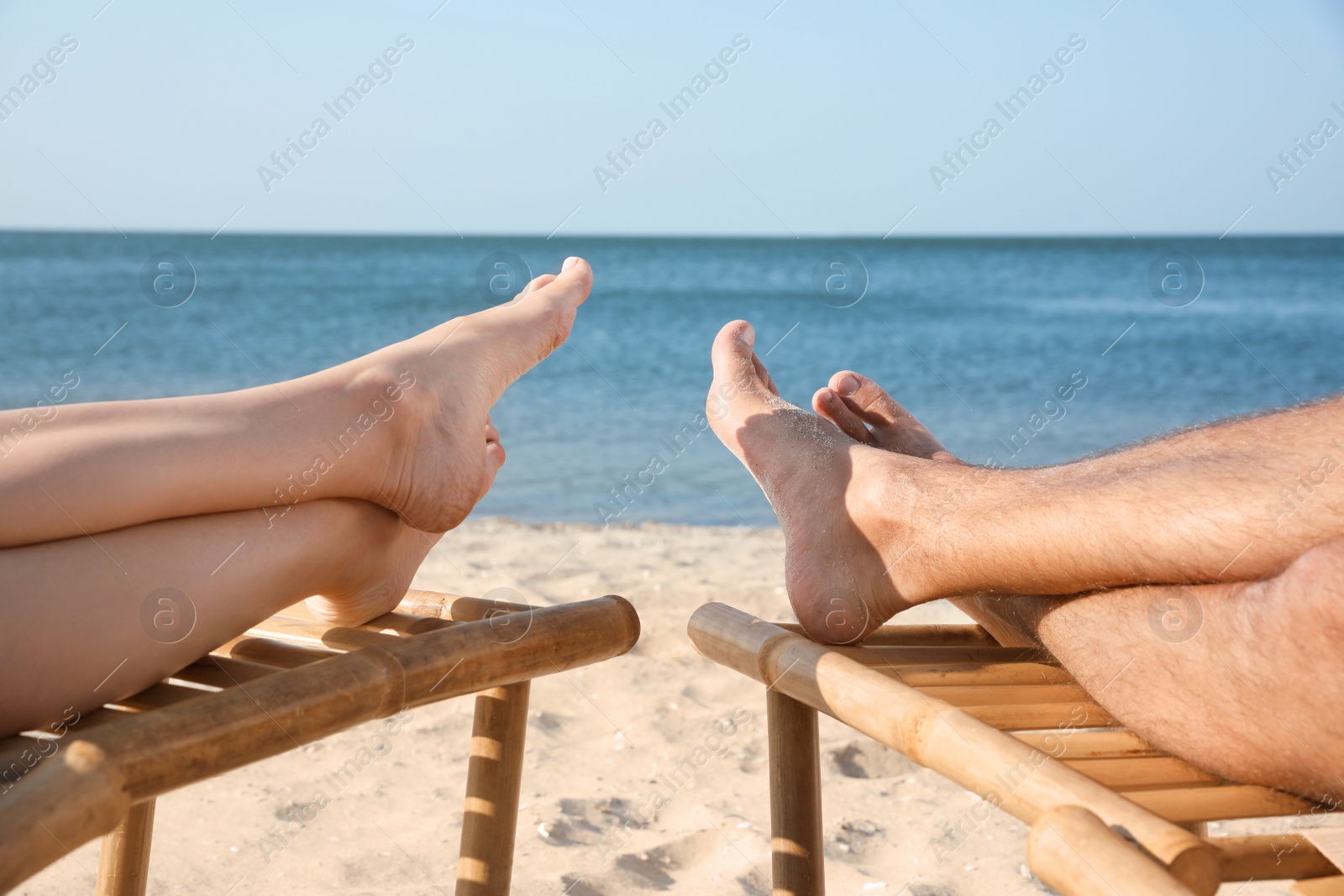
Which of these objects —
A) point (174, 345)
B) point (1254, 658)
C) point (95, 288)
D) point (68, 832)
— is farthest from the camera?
point (95, 288)

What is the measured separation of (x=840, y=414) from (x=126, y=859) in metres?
1.04

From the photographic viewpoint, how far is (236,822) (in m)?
1.38

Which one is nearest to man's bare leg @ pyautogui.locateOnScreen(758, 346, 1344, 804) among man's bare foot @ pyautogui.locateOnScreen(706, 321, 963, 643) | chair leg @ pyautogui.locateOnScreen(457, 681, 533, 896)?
man's bare foot @ pyautogui.locateOnScreen(706, 321, 963, 643)

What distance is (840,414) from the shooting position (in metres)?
1.52

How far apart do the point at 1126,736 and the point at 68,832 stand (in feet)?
2.45

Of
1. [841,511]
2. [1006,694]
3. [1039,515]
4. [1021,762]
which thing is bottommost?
[1021,762]

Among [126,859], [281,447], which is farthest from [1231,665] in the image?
[126,859]

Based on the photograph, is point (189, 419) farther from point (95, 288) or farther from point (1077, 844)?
point (95, 288)

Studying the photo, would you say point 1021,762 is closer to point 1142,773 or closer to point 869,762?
point 1142,773

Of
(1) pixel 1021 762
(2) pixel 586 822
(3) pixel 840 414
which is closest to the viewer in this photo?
(1) pixel 1021 762

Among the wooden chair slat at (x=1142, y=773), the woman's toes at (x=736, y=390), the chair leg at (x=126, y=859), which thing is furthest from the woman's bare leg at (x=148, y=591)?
the wooden chair slat at (x=1142, y=773)

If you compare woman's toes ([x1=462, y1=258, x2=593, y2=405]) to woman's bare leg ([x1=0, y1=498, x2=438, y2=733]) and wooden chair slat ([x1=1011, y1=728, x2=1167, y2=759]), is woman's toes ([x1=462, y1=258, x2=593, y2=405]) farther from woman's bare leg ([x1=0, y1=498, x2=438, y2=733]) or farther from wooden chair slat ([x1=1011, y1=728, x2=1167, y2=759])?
wooden chair slat ([x1=1011, y1=728, x2=1167, y2=759])

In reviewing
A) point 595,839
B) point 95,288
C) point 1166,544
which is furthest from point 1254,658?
point 95,288

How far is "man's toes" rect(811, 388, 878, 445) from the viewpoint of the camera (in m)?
1.49
